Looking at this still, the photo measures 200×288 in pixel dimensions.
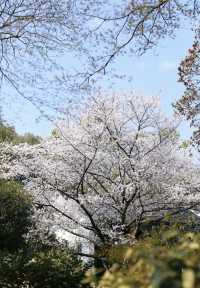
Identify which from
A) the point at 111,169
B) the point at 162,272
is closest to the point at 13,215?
the point at 111,169

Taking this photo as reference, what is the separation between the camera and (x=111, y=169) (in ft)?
47.2

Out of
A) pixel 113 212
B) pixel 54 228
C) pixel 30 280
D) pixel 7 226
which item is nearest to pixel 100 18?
pixel 30 280

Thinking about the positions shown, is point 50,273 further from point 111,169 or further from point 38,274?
point 111,169

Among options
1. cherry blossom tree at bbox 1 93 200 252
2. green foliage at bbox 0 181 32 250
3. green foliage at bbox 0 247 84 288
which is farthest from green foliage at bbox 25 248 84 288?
green foliage at bbox 0 181 32 250

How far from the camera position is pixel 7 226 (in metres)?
Answer: 16.3

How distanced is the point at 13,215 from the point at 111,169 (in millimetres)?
4325

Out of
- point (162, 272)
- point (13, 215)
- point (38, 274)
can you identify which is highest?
point (13, 215)

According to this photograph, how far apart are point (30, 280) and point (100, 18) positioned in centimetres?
511

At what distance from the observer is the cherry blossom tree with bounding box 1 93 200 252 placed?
13.7 meters

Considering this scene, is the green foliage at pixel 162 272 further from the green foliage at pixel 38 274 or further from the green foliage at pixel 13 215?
the green foliage at pixel 13 215

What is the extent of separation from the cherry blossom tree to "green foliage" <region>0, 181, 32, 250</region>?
1.72 metres

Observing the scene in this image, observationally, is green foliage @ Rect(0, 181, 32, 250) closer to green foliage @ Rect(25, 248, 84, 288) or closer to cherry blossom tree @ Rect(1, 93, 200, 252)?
cherry blossom tree @ Rect(1, 93, 200, 252)

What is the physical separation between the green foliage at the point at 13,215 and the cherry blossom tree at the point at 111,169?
1.72 meters

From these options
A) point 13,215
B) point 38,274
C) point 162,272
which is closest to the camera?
point 162,272
